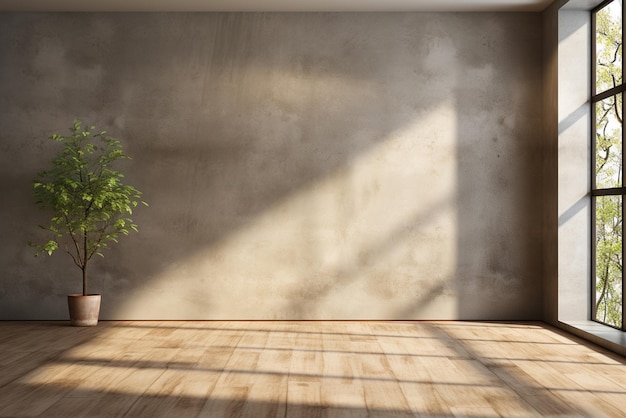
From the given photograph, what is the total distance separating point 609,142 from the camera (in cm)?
627

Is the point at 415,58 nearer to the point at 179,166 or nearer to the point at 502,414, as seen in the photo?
the point at 179,166

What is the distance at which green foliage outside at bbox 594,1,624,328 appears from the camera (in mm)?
6059

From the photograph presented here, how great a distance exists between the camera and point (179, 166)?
23.0ft

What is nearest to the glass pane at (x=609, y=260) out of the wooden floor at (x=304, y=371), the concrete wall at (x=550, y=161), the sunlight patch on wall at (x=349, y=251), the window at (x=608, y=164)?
the window at (x=608, y=164)

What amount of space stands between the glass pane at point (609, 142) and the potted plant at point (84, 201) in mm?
4244

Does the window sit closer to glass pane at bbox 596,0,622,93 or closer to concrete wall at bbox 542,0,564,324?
glass pane at bbox 596,0,622,93

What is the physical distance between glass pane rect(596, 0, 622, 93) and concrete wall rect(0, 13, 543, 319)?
845 mm

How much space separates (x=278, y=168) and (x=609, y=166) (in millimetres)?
3018

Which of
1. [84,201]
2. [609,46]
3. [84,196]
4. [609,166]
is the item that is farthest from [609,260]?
[84,201]

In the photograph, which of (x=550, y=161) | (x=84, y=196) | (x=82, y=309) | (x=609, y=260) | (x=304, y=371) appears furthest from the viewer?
(x=550, y=161)

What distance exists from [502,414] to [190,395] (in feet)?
5.52

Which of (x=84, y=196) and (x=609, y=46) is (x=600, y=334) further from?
(x=84, y=196)

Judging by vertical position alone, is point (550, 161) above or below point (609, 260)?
above

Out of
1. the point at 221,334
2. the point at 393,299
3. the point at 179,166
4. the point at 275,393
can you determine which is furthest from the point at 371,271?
the point at 275,393
